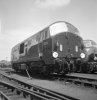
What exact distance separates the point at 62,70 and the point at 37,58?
2.29 metres

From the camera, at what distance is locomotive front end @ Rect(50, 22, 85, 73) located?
35.6ft

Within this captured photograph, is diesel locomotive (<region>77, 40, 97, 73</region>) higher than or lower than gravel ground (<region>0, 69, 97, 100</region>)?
higher

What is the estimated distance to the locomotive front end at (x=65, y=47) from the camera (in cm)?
1086

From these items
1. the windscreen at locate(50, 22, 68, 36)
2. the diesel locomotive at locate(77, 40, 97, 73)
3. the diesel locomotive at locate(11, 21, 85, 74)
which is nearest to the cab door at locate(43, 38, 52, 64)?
the diesel locomotive at locate(11, 21, 85, 74)

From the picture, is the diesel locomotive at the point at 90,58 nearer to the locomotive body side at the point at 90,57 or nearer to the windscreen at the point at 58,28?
the locomotive body side at the point at 90,57

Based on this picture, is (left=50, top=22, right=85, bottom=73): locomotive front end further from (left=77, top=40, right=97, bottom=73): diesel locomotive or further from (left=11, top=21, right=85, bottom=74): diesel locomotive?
(left=77, top=40, right=97, bottom=73): diesel locomotive

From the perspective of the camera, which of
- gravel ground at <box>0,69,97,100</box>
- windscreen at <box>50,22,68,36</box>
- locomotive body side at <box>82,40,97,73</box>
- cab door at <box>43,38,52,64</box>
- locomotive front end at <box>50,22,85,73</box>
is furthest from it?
locomotive body side at <box>82,40,97,73</box>

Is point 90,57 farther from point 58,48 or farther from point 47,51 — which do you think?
point 47,51

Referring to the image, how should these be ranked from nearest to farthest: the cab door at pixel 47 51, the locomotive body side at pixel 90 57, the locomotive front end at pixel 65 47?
the locomotive front end at pixel 65 47 < the cab door at pixel 47 51 < the locomotive body side at pixel 90 57

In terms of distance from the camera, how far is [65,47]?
1143cm

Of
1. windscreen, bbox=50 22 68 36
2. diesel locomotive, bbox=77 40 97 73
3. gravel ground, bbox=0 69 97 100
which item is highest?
windscreen, bbox=50 22 68 36

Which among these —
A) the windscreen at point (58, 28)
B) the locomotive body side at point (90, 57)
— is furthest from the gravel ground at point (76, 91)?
the locomotive body side at point (90, 57)

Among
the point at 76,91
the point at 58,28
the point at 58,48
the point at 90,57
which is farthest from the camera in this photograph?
the point at 90,57

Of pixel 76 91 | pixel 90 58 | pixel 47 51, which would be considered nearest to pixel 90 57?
pixel 90 58
